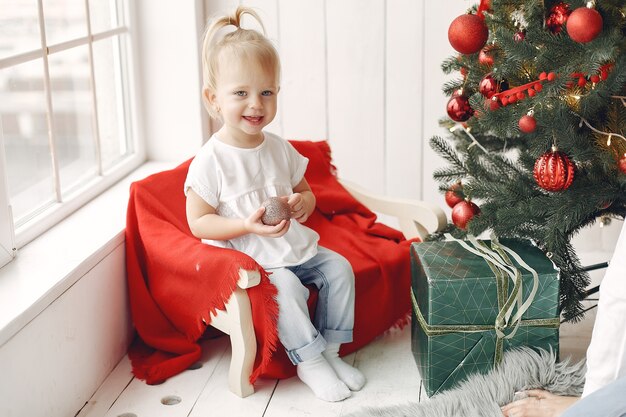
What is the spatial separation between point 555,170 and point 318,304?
68cm

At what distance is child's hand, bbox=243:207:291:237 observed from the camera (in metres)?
1.97

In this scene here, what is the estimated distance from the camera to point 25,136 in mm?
2051

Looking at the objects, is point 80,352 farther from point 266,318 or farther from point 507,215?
point 507,215

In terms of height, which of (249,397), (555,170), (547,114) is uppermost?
(547,114)

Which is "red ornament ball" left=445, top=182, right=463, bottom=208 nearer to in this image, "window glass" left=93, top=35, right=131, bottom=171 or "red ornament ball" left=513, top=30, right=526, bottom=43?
"red ornament ball" left=513, top=30, right=526, bottom=43

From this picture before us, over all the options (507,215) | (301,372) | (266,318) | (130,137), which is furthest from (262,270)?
(130,137)

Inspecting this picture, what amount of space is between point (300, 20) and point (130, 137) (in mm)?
690

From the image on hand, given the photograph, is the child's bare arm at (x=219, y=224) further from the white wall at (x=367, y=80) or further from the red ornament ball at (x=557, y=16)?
the white wall at (x=367, y=80)

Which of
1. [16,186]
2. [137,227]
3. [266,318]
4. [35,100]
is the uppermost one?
[35,100]

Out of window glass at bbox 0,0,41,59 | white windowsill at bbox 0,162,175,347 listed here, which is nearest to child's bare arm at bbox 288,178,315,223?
white windowsill at bbox 0,162,175,347

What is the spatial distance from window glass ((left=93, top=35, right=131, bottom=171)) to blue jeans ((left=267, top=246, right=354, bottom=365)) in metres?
0.82

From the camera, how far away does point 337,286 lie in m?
2.12

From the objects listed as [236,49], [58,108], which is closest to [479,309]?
[236,49]

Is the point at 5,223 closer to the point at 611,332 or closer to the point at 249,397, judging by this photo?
the point at 249,397
